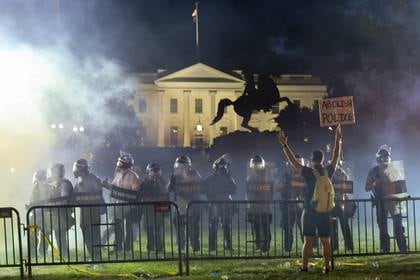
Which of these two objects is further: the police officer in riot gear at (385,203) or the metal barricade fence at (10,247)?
the police officer in riot gear at (385,203)

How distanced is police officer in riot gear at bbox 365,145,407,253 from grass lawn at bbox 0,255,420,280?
0.67 m

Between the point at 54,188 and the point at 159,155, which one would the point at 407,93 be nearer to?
the point at 159,155

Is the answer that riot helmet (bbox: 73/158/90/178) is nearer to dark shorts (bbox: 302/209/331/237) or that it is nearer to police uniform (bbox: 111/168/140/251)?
police uniform (bbox: 111/168/140/251)

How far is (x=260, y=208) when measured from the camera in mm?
9961

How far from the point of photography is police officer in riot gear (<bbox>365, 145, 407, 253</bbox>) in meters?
9.72

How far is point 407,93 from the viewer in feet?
71.5

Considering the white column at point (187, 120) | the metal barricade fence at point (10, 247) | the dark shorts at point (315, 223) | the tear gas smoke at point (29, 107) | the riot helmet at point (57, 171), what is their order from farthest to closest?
the white column at point (187, 120), the tear gas smoke at point (29, 107), the riot helmet at point (57, 171), the metal barricade fence at point (10, 247), the dark shorts at point (315, 223)

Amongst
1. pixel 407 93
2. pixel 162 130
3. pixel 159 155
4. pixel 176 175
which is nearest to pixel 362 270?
pixel 176 175

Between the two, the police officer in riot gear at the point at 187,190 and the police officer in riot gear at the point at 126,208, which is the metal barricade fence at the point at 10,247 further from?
the police officer in riot gear at the point at 187,190

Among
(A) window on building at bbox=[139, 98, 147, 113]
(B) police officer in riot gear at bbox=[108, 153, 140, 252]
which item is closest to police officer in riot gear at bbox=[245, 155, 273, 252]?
(B) police officer in riot gear at bbox=[108, 153, 140, 252]

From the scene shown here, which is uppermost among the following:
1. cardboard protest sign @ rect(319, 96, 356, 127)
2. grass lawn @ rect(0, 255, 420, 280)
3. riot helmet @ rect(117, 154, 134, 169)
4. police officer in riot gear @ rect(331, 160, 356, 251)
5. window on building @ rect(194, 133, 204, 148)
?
window on building @ rect(194, 133, 204, 148)

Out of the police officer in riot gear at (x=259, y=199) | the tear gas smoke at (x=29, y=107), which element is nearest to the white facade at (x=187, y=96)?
the tear gas smoke at (x=29, y=107)

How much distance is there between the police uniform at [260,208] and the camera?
9883 mm

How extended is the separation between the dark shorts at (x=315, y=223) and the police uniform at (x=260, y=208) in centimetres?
210
